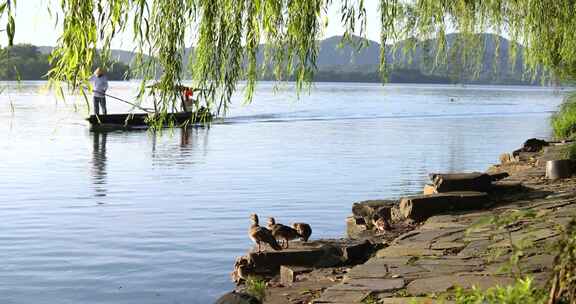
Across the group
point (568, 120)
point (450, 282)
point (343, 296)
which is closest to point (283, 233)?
point (343, 296)

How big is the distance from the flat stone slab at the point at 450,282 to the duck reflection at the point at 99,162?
413 inches

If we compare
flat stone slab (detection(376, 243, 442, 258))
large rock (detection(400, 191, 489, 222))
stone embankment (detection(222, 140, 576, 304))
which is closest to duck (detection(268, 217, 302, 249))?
stone embankment (detection(222, 140, 576, 304))

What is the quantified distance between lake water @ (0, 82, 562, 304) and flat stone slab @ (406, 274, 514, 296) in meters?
1.68

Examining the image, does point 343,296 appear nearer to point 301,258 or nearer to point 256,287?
point 256,287

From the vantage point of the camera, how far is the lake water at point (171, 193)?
9281 mm

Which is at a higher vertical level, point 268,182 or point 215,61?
point 215,61

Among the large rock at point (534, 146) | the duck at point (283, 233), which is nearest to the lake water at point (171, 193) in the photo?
the duck at point (283, 233)

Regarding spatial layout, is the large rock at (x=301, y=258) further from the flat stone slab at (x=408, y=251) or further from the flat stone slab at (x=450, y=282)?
the flat stone slab at (x=450, y=282)

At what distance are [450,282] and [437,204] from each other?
12.8 feet

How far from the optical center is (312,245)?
29.2 ft


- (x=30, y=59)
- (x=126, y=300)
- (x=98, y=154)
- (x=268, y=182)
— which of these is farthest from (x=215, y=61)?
(x=30, y=59)

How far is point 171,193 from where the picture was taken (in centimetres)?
1602

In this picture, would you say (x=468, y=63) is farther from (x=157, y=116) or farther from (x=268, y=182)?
(x=268, y=182)

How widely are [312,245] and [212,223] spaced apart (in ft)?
12.7
